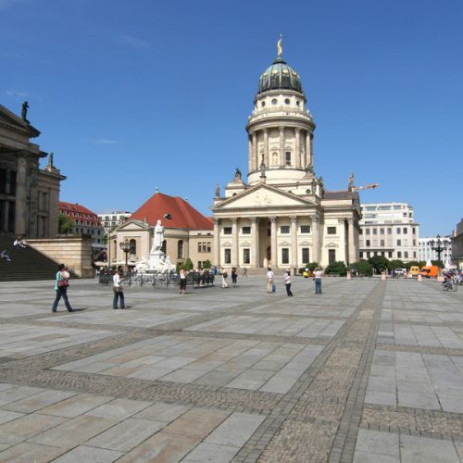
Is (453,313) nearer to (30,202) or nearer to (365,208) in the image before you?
(30,202)

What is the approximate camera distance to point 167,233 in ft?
289

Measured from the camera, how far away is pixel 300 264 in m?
79.5

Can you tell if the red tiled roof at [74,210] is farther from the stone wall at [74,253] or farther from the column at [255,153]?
the stone wall at [74,253]

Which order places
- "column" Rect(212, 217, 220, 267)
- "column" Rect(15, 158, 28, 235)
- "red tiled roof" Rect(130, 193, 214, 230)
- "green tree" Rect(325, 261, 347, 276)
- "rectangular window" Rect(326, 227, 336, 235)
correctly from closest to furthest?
"column" Rect(15, 158, 28, 235) < "green tree" Rect(325, 261, 347, 276) < "rectangular window" Rect(326, 227, 336, 235) < "column" Rect(212, 217, 220, 267) < "red tiled roof" Rect(130, 193, 214, 230)

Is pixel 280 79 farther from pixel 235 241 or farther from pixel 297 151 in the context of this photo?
pixel 235 241

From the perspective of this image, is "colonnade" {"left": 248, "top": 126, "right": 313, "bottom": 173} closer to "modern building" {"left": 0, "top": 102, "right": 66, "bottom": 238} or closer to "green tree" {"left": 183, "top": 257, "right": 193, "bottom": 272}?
"green tree" {"left": 183, "top": 257, "right": 193, "bottom": 272}

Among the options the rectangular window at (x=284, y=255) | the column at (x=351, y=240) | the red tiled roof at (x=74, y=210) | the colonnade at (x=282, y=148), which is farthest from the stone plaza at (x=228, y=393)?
the red tiled roof at (x=74, y=210)

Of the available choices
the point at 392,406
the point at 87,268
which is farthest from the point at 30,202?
the point at 392,406

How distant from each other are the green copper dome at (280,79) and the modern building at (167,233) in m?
31.0

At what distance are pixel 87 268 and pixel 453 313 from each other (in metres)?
38.1

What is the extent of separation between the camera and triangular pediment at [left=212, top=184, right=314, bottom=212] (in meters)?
79.3

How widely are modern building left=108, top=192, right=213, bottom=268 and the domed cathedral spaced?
9174 mm

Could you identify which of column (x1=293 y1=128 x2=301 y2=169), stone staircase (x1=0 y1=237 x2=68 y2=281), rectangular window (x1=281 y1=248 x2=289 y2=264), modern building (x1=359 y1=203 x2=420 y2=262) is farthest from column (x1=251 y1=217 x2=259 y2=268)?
modern building (x1=359 y1=203 x2=420 y2=262)

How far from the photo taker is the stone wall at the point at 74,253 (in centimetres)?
4741
